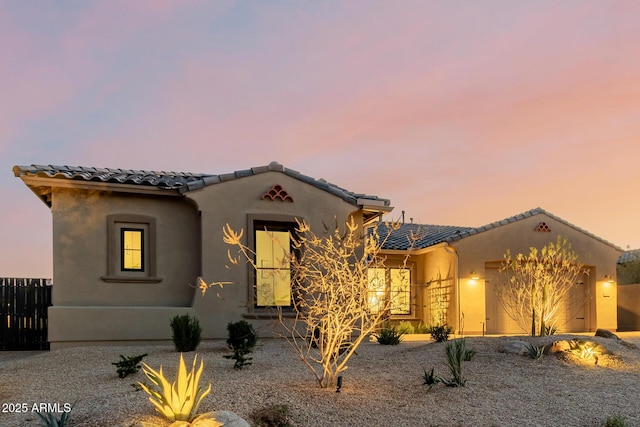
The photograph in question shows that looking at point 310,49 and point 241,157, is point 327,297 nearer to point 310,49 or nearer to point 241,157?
point 310,49

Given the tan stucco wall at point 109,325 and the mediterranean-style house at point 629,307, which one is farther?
the mediterranean-style house at point 629,307

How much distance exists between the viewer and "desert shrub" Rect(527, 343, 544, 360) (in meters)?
10.1

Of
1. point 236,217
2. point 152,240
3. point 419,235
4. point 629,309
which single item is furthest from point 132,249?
point 629,309

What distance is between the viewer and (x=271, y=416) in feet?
20.5

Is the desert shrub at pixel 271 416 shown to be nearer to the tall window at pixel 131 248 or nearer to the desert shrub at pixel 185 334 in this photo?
the desert shrub at pixel 185 334

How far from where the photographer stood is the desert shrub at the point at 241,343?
348 inches

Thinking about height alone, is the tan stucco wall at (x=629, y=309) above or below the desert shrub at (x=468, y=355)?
below

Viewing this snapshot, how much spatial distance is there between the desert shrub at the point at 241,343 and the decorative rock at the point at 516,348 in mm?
5119

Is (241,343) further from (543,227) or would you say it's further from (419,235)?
(543,227)

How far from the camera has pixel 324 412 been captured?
658cm

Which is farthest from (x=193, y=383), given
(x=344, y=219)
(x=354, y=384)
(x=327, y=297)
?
(x=344, y=219)

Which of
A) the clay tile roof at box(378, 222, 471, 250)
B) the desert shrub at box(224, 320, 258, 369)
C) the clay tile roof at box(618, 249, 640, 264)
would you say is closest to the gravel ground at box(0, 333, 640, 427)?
the desert shrub at box(224, 320, 258, 369)

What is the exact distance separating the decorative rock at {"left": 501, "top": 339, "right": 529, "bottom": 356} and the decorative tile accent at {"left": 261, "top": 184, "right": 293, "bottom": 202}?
20.9 ft

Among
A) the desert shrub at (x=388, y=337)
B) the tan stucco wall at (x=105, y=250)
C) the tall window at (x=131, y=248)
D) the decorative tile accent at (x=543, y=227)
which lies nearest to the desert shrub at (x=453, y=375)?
the desert shrub at (x=388, y=337)
